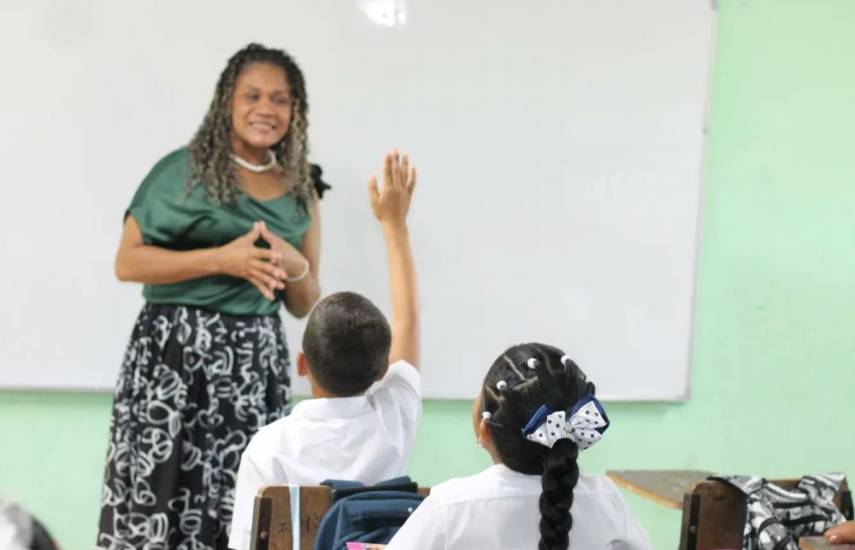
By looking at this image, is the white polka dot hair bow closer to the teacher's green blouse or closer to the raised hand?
the raised hand

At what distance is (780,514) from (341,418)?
34.6 inches

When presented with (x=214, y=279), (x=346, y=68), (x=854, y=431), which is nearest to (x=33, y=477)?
(x=214, y=279)

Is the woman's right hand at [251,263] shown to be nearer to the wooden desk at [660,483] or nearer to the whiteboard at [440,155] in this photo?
the whiteboard at [440,155]

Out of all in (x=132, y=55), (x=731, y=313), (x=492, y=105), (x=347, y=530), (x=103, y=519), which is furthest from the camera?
(x=731, y=313)

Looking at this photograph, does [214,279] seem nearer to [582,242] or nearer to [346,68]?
[346,68]

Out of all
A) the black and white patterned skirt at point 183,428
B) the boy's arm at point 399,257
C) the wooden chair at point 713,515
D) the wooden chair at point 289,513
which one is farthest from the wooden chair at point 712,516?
the black and white patterned skirt at point 183,428

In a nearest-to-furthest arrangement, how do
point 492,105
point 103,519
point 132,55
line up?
point 103,519, point 132,55, point 492,105

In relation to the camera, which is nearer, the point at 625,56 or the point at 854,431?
the point at 625,56

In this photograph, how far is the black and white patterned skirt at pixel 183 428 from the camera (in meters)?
2.60

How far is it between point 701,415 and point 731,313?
0.36 meters

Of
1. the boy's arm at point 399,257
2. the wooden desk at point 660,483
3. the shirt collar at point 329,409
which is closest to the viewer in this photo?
the shirt collar at point 329,409

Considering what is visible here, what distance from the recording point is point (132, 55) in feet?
9.52

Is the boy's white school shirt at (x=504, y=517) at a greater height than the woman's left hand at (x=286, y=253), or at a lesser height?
lesser

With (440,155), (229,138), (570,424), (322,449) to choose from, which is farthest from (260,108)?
(570,424)
